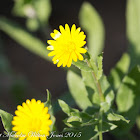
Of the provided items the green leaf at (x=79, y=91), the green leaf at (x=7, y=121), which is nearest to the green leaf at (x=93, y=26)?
the green leaf at (x=79, y=91)

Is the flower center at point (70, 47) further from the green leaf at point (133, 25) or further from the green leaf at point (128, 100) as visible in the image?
the green leaf at point (133, 25)

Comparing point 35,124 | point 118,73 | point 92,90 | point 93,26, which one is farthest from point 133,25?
point 35,124

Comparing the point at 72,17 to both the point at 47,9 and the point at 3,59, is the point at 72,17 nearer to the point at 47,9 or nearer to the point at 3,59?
the point at 47,9

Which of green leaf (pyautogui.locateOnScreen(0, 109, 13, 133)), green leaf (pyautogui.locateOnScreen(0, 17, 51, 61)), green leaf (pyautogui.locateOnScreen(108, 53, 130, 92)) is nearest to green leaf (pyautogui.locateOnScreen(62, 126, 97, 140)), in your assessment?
green leaf (pyautogui.locateOnScreen(0, 109, 13, 133))

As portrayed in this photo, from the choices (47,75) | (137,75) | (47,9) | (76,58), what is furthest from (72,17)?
(76,58)

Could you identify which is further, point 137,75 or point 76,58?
point 137,75

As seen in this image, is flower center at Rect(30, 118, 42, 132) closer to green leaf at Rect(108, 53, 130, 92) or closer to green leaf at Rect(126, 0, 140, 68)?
green leaf at Rect(108, 53, 130, 92)

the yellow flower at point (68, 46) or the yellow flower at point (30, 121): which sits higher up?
the yellow flower at point (68, 46)
